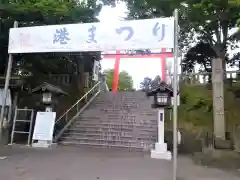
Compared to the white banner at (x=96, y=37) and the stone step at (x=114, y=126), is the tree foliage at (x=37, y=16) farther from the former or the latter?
the white banner at (x=96, y=37)

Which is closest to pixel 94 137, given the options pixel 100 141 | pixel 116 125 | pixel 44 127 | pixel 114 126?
pixel 100 141

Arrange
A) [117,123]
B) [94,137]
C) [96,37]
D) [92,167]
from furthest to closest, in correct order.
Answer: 1. [117,123]
2. [94,137]
3. [92,167]
4. [96,37]

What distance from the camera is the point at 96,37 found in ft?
25.8

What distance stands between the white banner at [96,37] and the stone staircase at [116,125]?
5733mm

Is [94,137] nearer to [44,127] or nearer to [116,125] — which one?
[116,125]

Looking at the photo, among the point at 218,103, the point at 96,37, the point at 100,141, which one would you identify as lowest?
the point at 100,141

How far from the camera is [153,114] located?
50.3 ft

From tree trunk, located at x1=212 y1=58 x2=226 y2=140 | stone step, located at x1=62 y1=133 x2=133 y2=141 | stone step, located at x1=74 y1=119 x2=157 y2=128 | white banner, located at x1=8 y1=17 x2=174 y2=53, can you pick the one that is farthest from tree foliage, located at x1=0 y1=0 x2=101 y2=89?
tree trunk, located at x1=212 y1=58 x2=226 y2=140

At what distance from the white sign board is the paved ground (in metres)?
1.34

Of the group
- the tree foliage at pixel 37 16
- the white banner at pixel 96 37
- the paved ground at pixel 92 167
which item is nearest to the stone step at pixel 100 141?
the paved ground at pixel 92 167

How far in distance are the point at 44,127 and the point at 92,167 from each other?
488 centimetres

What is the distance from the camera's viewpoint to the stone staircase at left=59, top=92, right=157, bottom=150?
1284cm

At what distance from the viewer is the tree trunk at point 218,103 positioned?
12086 mm

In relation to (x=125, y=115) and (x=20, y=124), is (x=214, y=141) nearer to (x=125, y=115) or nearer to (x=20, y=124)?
(x=125, y=115)
